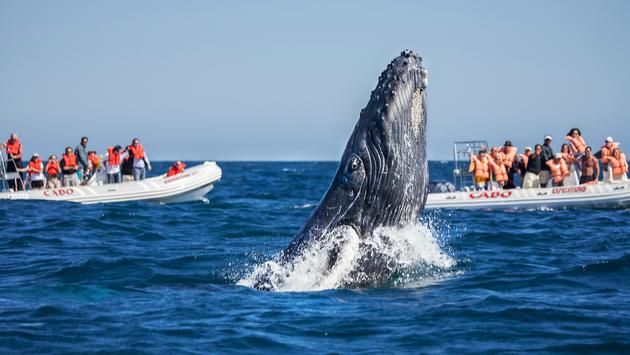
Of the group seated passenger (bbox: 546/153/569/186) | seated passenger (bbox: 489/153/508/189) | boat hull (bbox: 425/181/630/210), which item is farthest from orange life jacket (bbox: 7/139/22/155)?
seated passenger (bbox: 546/153/569/186)

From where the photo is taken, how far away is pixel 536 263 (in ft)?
36.4

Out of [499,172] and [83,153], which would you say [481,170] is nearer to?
[499,172]

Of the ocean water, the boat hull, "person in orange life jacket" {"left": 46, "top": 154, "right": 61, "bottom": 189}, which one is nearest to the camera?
the ocean water

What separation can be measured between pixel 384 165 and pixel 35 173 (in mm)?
22840

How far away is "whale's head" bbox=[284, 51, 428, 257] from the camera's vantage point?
7895mm

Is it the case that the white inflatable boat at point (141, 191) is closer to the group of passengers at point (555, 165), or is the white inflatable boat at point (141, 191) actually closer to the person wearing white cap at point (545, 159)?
the group of passengers at point (555, 165)

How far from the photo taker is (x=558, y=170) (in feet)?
82.3

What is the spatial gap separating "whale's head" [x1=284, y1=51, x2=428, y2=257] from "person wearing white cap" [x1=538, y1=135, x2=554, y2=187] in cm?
1813

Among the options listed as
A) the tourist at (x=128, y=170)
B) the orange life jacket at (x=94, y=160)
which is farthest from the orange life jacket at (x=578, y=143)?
the orange life jacket at (x=94, y=160)

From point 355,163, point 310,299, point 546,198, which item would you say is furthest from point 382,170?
point 546,198

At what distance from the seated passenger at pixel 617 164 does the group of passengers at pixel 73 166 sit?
48.7 feet

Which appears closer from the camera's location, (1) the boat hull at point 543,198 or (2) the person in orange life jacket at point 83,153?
(1) the boat hull at point 543,198

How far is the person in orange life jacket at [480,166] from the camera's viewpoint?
25.6 meters

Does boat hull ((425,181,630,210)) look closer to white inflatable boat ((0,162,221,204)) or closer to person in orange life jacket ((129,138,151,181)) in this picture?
white inflatable boat ((0,162,221,204))
